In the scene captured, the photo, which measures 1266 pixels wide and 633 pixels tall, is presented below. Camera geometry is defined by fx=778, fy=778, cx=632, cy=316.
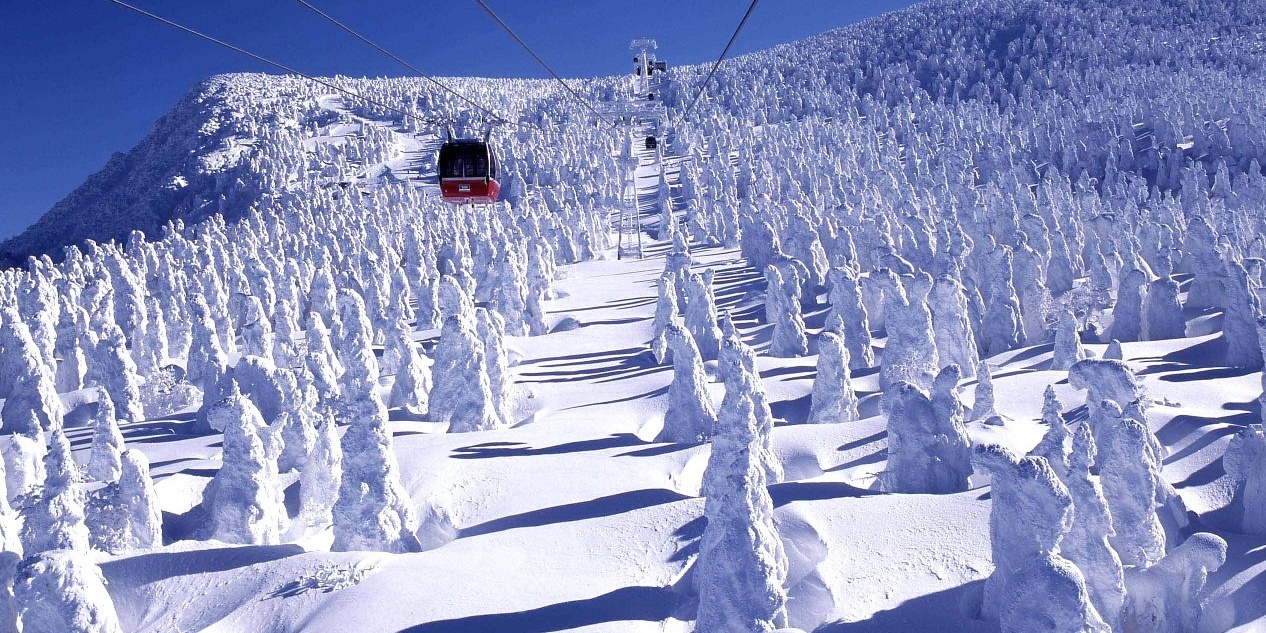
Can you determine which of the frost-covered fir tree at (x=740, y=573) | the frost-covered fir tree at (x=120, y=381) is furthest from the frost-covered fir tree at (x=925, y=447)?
the frost-covered fir tree at (x=120, y=381)

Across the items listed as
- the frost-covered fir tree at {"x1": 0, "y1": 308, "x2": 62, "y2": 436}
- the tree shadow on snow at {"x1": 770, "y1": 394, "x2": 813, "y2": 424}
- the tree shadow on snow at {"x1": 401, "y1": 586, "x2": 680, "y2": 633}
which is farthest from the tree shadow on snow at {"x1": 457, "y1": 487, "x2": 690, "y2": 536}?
the frost-covered fir tree at {"x1": 0, "y1": 308, "x2": 62, "y2": 436}

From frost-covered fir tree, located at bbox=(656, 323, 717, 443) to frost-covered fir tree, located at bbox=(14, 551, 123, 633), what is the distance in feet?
50.2

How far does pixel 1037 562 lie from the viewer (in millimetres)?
10250

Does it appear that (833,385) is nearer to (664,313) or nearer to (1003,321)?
(1003,321)

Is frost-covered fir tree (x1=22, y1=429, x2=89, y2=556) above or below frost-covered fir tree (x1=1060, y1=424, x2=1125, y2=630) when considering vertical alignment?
above

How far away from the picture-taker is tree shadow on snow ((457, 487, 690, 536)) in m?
17.0

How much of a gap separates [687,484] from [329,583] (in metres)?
9.16

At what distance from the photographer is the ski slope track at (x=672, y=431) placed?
12.5 meters

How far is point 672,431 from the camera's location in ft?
78.0

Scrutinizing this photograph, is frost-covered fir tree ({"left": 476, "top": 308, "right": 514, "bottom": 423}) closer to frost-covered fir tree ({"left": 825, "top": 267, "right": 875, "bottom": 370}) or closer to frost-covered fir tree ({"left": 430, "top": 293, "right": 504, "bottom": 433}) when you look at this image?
frost-covered fir tree ({"left": 430, "top": 293, "right": 504, "bottom": 433})

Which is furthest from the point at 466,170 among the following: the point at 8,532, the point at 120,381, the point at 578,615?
the point at 120,381

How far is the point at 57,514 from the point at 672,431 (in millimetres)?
15132

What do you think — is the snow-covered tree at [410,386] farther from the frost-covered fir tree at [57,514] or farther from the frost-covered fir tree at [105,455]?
the frost-covered fir tree at [57,514]

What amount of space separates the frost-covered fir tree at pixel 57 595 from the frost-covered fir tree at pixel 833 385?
63.1 feet
